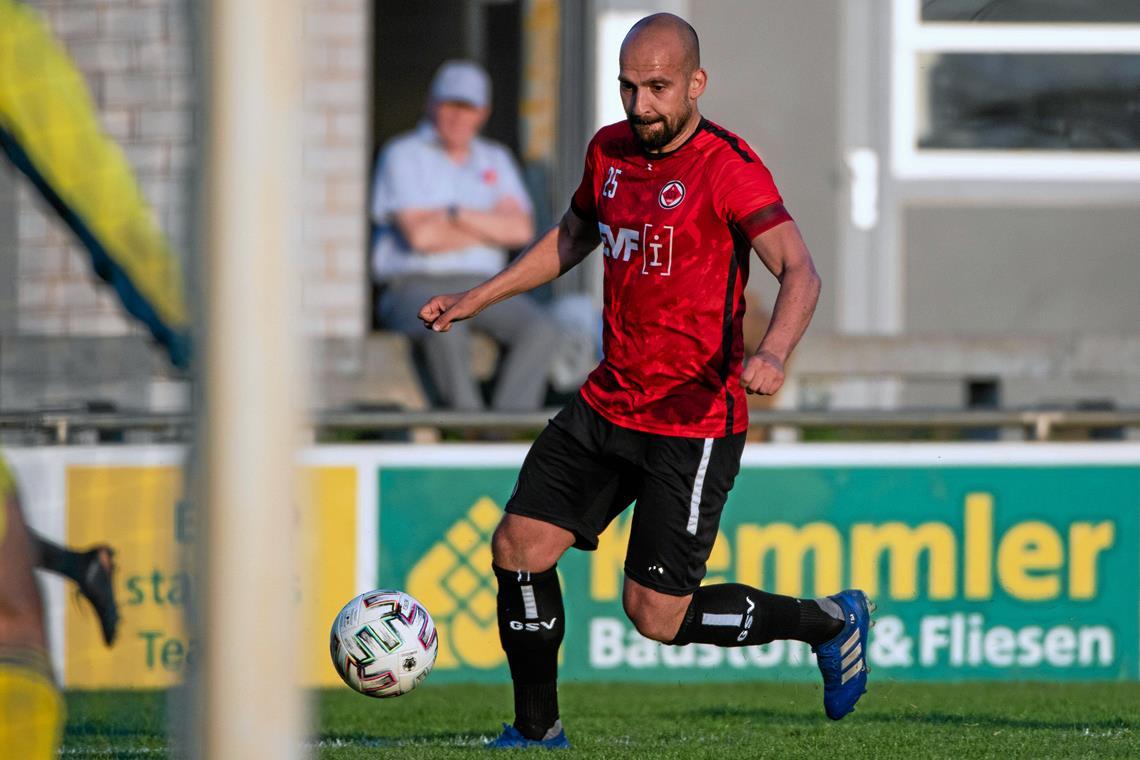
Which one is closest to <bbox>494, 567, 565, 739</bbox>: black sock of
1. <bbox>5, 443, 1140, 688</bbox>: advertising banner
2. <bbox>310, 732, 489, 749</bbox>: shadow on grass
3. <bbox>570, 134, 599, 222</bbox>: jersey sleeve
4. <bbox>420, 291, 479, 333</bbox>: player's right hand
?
<bbox>310, 732, 489, 749</bbox>: shadow on grass

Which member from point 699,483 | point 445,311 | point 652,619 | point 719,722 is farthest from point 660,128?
point 719,722

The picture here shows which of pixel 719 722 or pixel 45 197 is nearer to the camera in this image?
pixel 45 197

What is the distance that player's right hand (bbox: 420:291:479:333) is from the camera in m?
5.24

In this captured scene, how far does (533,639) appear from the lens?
532 cm

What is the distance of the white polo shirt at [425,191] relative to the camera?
9.09 meters

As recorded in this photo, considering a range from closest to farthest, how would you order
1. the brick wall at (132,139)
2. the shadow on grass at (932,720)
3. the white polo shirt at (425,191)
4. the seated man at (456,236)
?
1. the brick wall at (132,139)
2. the shadow on grass at (932,720)
3. the seated man at (456,236)
4. the white polo shirt at (425,191)

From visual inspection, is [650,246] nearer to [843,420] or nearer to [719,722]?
[719,722]

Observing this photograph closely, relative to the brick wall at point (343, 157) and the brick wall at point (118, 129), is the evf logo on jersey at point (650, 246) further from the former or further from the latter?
the brick wall at point (343, 157)

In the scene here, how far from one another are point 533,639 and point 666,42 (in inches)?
72.5

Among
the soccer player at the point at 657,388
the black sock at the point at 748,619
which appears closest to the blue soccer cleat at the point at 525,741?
the soccer player at the point at 657,388

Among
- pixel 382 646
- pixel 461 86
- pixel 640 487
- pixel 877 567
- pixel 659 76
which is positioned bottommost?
pixel 877 567

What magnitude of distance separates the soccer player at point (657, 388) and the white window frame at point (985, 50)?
217 inches

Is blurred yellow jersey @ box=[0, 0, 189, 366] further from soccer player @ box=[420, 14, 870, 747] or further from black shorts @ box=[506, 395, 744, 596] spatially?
black shorts @ box=[506, 395, 744, 596]

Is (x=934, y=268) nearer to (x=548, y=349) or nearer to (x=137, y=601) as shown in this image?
(x=548, y=349)
